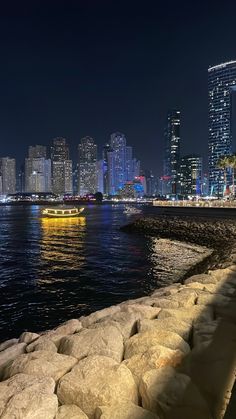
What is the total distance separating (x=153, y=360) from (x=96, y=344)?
1.17 meters

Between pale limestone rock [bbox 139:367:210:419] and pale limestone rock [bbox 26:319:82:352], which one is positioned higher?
pale limestone rock [bbox 139:367:210:419]

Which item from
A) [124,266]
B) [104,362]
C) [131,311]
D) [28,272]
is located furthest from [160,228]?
[104,362]

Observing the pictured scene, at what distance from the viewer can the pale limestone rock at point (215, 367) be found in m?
4.63

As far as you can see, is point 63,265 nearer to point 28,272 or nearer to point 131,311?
point 28,272

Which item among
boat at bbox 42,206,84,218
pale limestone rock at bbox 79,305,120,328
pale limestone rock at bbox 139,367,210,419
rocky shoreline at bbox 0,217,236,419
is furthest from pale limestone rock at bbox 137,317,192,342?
boat at bbox 42,206,84,218

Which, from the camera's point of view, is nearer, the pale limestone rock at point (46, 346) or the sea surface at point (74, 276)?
the pale limestone rock at point (46, 346)

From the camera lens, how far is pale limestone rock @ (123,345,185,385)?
5.20m

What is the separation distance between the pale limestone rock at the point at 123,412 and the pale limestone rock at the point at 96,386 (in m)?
0.15

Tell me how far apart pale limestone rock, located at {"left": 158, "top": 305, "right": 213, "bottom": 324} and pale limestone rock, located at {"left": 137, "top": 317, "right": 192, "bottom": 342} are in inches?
14.2

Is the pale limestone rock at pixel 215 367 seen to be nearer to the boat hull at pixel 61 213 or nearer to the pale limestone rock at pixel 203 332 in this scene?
the pale limestone rock at pixel 203 332

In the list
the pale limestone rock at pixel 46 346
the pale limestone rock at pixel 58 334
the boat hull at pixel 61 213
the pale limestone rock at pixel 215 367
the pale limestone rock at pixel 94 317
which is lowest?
the boat hull at pixel 61 213

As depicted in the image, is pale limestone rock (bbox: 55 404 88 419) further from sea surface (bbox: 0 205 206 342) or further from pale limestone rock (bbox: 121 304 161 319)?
sea surface (bbox: 0 205 206 342)

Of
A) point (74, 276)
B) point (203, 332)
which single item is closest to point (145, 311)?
point (203, 332)

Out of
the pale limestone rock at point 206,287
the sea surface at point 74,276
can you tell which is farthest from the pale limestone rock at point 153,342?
the sea surface at point 74,276
